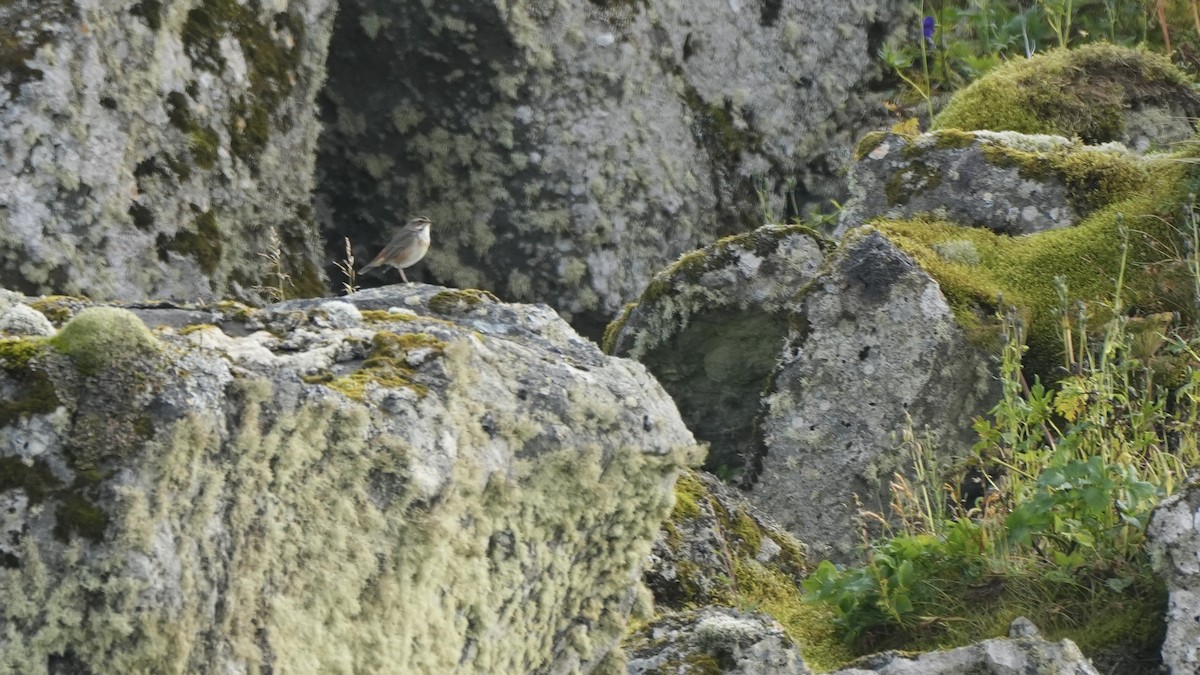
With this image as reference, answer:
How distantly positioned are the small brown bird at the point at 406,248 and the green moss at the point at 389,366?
187 inches

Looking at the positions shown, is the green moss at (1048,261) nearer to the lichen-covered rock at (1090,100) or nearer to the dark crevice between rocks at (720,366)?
the dark crevice between rocks at (720,366)

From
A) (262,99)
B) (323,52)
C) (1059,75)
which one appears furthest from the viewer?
(1059,75)

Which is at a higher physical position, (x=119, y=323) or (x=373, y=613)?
(x=119, y=323)

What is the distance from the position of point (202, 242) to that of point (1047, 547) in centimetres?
439

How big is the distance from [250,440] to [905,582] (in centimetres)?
243

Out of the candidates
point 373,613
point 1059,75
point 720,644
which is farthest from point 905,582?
point 1059,75

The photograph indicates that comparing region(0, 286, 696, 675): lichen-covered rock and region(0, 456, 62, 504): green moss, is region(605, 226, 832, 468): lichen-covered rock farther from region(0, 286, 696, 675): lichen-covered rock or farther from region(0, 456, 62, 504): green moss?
region(0, 456, 62, 504): green moss

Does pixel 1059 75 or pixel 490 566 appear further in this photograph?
pixel 1059 75

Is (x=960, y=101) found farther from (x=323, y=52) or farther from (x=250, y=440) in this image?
(x=250, y=440)

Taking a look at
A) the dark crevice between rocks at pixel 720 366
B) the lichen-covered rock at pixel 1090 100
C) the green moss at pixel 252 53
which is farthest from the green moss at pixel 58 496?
the lichen-covered rock at pixel 1090 100

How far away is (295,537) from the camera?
328cm

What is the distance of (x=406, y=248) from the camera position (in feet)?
28.2

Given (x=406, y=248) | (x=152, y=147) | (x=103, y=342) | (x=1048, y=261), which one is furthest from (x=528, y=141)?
(x=103, y=342)

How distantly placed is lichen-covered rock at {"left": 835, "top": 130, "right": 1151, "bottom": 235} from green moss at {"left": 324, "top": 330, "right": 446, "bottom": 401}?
14.7ft
